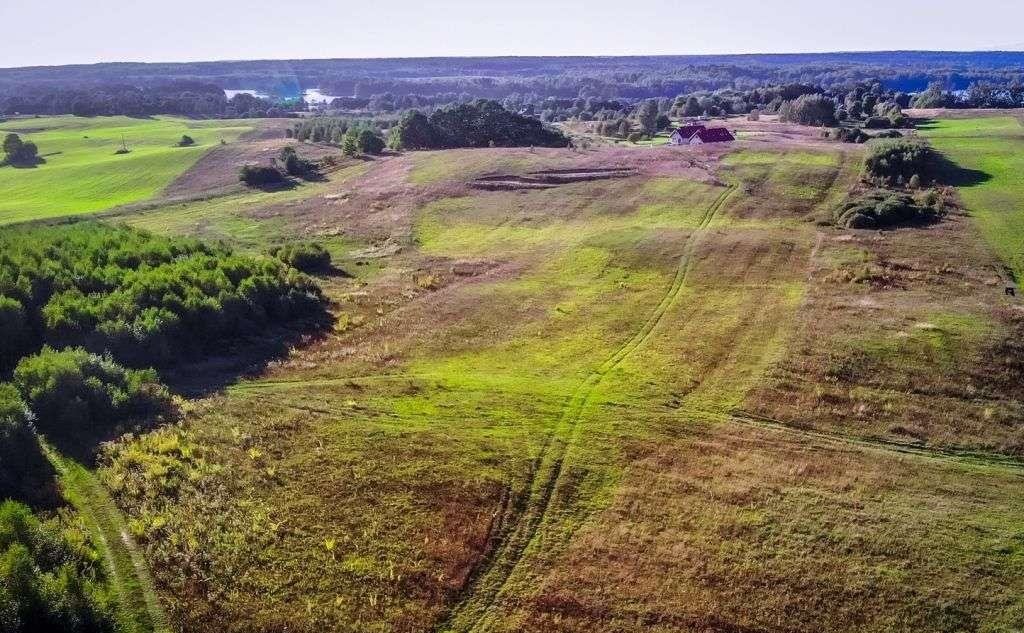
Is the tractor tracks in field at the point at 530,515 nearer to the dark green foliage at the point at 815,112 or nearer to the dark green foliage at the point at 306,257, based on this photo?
the dark green foliage at the point at 306,257

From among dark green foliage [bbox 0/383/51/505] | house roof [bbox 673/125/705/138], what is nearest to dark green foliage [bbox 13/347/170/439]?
dark green foliage [bbox 0/383/51/505]

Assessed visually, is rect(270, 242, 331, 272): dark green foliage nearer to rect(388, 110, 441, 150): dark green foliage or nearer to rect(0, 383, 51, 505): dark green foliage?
rect(0, 383, 51, 505): dark green foliage

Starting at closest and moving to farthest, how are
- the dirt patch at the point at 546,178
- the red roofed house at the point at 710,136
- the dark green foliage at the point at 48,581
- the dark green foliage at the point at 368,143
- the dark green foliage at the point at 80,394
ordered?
the dark green foliage at the point at 48,581
the dark green foliage at the point at 80,394
the dirt patch at the point at 546,178
the red roofed house at the point at 710,136
the dark green foliage at the point at 368,143

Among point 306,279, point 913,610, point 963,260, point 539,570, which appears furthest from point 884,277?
point 306,279

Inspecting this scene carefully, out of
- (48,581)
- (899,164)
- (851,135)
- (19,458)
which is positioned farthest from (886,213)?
(48,581)

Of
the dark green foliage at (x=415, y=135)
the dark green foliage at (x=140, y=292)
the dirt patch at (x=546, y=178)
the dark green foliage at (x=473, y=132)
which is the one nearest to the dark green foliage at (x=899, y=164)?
the dirt patch at (x=546, y=178)
